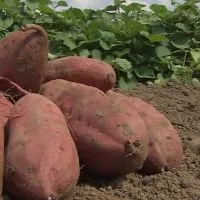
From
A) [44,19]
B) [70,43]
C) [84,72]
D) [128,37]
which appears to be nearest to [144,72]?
[128,37]

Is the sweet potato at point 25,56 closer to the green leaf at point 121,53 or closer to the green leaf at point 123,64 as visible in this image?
the green leaf at point 123,64

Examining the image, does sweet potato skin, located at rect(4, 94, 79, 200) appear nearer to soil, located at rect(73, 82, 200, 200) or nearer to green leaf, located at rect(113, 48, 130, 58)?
soil, located at rect(73, 82, 200, 200)

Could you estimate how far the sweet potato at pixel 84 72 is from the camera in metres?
2.61

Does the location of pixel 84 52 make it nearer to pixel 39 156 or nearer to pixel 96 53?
pixel 96 53

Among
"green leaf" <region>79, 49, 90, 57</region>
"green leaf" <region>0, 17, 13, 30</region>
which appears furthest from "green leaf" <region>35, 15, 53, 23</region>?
"green leaf" <region>79, 49, 90, 57</region>

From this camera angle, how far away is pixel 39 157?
6.53 ft

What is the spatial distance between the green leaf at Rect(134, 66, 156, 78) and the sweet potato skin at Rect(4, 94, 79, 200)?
184 centimetres

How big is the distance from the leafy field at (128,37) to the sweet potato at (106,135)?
1.50 metres

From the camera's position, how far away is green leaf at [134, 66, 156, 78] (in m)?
3.98

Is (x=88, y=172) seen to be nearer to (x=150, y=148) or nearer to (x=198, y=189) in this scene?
(x=150, y=148)

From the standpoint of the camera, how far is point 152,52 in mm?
4125

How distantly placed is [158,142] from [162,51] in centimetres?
181

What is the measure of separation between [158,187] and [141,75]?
1.72 meters

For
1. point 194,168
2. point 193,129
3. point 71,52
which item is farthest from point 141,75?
point 194,168
